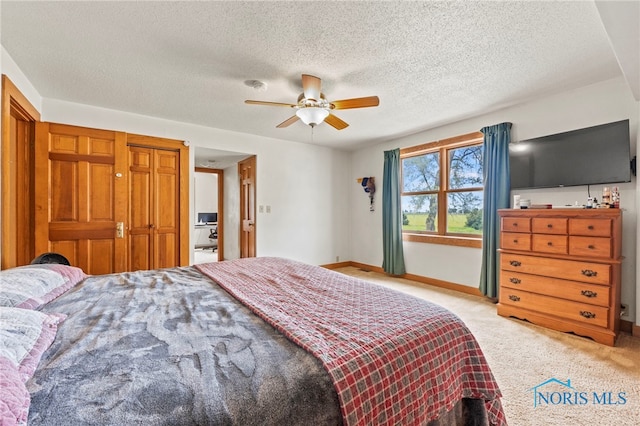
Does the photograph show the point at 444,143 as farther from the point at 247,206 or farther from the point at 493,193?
the point at 247,206

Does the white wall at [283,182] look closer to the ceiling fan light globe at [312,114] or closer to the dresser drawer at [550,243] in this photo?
the ceiling fan light globe at [312,114]

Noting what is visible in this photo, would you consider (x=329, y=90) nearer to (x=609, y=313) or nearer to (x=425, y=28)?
(x=425, y=28)

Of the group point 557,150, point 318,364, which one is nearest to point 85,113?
Answer: point 318,364

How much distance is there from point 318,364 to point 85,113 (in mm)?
4132

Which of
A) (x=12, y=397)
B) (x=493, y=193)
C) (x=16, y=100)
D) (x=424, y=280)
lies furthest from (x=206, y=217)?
(x=12, y=397)

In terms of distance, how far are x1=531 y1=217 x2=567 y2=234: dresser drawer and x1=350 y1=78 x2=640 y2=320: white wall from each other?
0.54 metres

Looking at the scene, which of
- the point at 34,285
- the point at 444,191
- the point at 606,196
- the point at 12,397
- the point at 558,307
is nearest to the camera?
the point at 12,397

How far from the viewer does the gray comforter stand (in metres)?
0.71

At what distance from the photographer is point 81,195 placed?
10.6 ft

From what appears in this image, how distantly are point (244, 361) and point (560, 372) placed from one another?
239cm

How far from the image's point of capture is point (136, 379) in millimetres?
812

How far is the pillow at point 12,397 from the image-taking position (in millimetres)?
609

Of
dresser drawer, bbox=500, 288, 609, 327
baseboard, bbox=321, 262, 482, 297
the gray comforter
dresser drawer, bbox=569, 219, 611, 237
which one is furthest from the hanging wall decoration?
the gray comforter

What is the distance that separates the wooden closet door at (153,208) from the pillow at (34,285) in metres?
1.88
